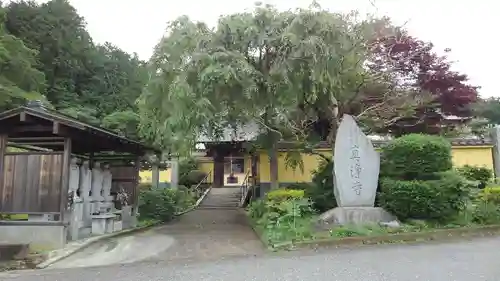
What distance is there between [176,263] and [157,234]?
15.2 ft

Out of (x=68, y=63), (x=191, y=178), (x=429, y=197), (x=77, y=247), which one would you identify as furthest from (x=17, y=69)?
(x=429, y=197)

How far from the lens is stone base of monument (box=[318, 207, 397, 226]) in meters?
11.2

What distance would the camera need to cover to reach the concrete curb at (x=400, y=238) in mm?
9680

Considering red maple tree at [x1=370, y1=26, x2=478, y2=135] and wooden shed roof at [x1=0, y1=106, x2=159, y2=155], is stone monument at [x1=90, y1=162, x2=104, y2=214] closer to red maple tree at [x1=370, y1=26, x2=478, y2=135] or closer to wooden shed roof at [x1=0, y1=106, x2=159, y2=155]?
wooden shed roof at [x1=0, y1=106, x2=159, y2=155]

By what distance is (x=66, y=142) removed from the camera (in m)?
10.5

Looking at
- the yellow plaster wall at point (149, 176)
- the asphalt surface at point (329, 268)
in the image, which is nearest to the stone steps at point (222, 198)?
the yellow plaster wall at point (149, 176)

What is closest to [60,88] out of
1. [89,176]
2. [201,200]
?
[201,200]

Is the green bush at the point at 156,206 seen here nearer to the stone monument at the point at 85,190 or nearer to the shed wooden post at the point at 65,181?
the stone monument at the point at 85,190

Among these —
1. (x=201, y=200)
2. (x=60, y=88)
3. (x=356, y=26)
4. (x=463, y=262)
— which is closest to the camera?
(x=463, y=262)

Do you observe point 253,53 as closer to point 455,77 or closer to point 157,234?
point 157,234

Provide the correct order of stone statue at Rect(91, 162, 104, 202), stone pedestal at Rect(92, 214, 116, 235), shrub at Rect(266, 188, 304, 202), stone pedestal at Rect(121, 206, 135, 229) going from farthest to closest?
stone pedestal at Rect(121, 206, 135, 229)
stone statue at Rect(91, 162, 104, 202)
shrub at Rect(266, 188, 304, 202)
stone pedestal at Rect(92, 214, 116, 235)

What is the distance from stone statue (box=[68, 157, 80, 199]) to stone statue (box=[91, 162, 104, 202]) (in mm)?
978

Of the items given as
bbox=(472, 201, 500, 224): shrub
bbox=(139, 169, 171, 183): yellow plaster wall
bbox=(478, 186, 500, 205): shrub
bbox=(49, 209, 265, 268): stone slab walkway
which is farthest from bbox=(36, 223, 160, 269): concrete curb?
bbox=(139, 169, 171, 183): yellow plaster wall

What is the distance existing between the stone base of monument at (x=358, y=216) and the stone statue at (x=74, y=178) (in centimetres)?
633
